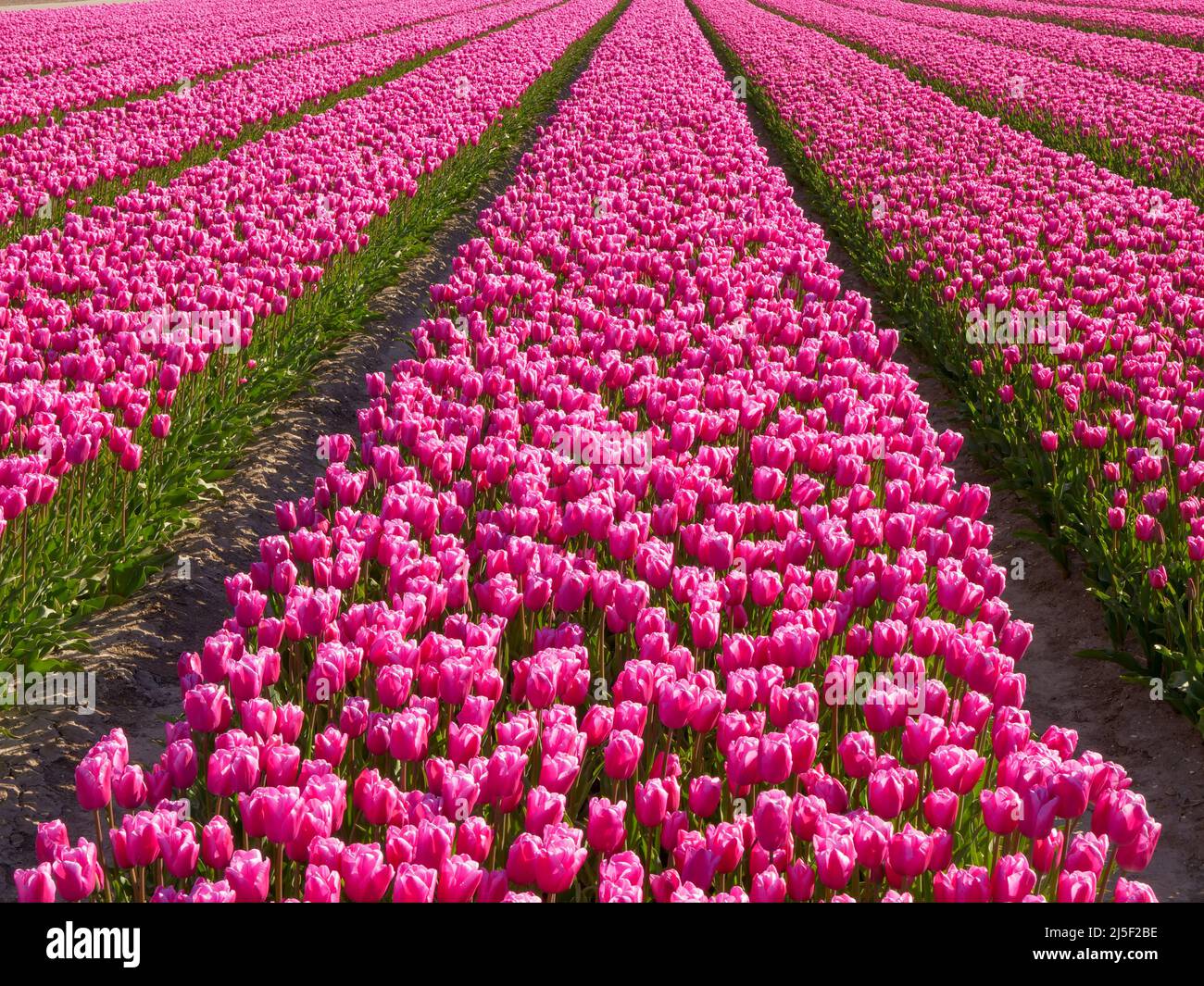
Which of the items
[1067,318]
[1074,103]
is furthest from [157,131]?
[1074,103]

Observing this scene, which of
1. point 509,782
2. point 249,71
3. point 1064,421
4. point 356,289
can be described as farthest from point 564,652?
point 249,71

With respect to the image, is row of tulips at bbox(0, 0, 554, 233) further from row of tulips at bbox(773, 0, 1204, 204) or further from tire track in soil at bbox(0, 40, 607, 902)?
row of tulips at bbox(773, 0, 1204, 204)

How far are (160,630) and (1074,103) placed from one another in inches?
770

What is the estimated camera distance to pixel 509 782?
10.1 feet

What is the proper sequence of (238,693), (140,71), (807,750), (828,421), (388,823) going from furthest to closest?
(140,71) < (828,421) < (238,693) < (807,750) < (388,823)

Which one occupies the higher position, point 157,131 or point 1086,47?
point 1086,47

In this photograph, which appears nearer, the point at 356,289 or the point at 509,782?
the point at 509,782

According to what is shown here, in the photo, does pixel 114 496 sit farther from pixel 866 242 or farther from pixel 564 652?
pixel 866 242

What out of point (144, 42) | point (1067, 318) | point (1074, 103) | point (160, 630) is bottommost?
point (160, 630)

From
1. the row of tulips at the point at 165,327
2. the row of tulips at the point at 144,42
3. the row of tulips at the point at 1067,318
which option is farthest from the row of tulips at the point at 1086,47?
the row of tulips at the point at 144,42

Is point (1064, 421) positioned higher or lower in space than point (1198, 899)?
higher

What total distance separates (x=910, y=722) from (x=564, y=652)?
1.04 meters

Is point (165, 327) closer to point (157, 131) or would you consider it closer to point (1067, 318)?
point (1067, 318)

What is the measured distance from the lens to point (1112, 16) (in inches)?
1656
